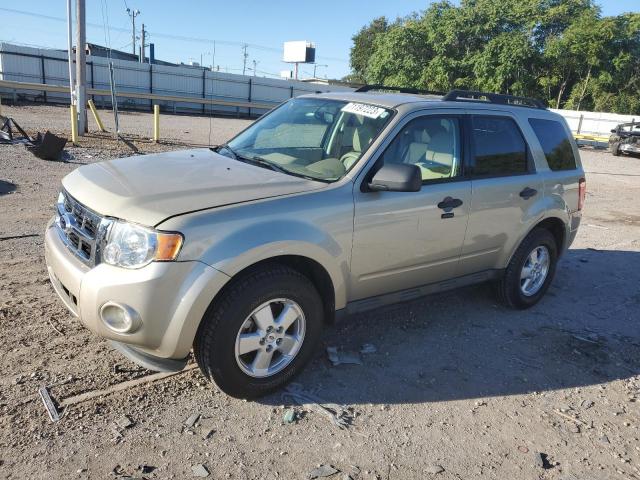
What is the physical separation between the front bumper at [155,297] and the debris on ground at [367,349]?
1496 mm

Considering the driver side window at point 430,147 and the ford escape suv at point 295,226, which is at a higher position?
the driver side window at point 430,147

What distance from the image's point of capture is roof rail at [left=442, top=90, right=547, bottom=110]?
14.9 feet

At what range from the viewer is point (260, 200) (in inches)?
124

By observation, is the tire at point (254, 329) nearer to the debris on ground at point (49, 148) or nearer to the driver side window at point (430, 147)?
the driver side window at point (430, 147)

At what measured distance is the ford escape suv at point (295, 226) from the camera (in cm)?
288

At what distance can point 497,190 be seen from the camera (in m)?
Result: 4.44

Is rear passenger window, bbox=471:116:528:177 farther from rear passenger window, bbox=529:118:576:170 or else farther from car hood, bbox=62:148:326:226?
car hood, bbox=62:148:326:226

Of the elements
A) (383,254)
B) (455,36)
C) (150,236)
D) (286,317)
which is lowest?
(286,317)

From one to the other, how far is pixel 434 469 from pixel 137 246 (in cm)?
197

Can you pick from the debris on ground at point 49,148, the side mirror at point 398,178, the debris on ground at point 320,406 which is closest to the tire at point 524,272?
the side mirror at point 398,178

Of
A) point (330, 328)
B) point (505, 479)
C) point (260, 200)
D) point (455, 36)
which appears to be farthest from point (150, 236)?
point (455, 36)

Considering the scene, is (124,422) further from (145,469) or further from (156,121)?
(156,121)

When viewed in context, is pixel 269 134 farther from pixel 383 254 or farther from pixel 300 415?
pixel 300 415

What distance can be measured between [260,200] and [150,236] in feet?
2.21
